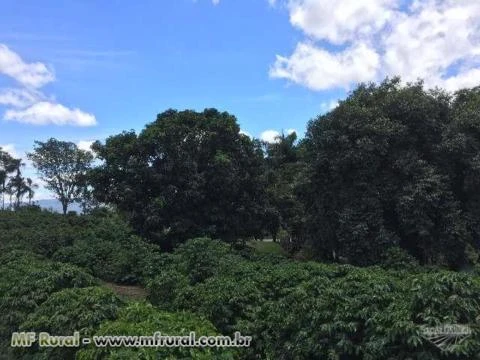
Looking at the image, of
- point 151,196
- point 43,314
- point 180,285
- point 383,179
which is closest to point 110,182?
point 151,196

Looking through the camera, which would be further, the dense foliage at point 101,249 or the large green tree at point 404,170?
the dense foliage at point 101,249

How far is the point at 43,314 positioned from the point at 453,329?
209 inches

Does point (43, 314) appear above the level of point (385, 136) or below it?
below

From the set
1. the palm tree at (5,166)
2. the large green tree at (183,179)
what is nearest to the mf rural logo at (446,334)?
the large green tree at (183,179)

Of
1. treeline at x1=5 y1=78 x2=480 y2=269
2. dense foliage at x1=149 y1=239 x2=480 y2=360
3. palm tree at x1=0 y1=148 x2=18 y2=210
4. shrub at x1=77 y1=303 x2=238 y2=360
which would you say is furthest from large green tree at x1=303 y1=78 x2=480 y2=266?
palm tree at x1=0 y1=148 x2=18 y2=210

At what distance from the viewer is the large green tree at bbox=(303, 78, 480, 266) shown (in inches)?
607

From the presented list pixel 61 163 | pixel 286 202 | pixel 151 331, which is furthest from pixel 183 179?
pixel 61 163

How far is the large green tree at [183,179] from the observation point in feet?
64.0

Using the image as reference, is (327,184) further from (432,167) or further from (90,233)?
(90,233)

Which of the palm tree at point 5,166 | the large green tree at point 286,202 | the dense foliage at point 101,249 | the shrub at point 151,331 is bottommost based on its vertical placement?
the shrub at point 151,331

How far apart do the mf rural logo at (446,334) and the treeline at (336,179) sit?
415 inches

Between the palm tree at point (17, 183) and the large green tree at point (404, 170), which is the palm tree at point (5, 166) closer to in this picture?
the palm tree at point (17, 183)

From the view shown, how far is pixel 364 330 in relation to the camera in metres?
6.07

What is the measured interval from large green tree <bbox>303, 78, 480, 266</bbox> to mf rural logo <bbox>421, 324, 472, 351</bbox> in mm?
10569
